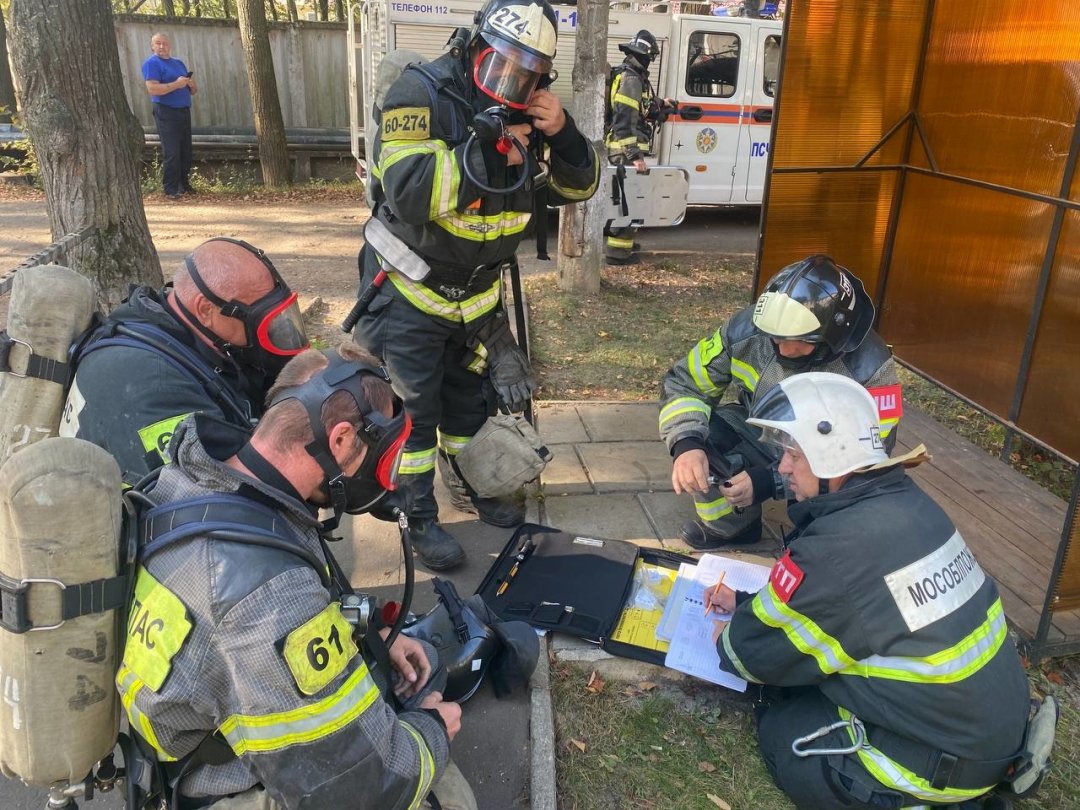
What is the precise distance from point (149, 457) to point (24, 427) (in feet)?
1.57

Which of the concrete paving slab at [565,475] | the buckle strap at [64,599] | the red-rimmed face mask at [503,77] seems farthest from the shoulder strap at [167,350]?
the concrete paving slab at [565,475]

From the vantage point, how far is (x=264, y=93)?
12805 mm

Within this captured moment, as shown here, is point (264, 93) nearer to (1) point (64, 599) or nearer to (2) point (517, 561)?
(2) point (517, 561)

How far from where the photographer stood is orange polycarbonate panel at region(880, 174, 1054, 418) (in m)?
4.42

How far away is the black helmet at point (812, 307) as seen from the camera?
3078 mm

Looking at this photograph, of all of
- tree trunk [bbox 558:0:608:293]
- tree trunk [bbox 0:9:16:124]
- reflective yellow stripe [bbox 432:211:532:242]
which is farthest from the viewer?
tree trunk [bbox 0:9:16:124]

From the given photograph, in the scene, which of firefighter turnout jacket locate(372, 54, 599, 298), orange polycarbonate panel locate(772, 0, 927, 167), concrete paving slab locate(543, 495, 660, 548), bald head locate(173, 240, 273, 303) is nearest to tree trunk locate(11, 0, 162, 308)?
firefighter turnout jacket locate(372, 54, 599, 298)

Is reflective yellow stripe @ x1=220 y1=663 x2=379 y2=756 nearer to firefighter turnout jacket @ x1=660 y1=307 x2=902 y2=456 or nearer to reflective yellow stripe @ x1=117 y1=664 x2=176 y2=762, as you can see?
reflective yellow stripe @ x1=117 y1=664 x2=176 y2=762

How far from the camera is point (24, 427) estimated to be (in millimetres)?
2461

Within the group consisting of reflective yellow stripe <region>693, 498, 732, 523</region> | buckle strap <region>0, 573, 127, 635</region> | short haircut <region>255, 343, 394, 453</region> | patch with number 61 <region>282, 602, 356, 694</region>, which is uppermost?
short haircut <region>255, 343, 394, 453</region>

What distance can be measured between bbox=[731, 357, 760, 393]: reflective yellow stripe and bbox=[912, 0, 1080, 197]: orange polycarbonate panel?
78.9 inches

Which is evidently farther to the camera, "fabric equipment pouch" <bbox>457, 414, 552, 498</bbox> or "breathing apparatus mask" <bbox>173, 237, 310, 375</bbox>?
"fabric equipment pouch" <bbox>457, 414, 552, 498</bbox>

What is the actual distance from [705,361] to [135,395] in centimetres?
228

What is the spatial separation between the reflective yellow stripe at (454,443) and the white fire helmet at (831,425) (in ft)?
6.04
